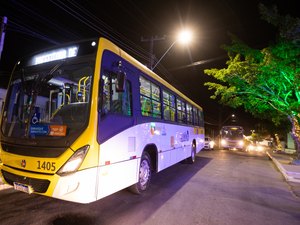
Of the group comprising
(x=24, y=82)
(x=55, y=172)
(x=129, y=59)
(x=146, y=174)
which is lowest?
(x=146, y=174)

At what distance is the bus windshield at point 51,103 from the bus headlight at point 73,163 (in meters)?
0.26

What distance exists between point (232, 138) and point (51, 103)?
24775 mm

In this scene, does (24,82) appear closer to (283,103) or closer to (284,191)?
(284,191)

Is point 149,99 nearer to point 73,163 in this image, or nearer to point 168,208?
point 168,208

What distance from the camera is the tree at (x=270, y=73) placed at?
12.0m

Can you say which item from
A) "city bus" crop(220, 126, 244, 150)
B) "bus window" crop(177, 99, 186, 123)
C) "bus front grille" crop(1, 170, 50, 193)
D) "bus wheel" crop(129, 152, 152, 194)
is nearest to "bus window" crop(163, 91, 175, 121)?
"bus window" crop(177, 99, 186, 123)

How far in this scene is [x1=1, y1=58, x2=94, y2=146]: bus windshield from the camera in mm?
4059

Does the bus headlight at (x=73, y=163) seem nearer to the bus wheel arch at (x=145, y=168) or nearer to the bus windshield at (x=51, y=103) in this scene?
the bus windshield at (x=51, y=103)

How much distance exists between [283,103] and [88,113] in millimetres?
14055

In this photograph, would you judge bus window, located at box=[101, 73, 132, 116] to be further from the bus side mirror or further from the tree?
the tree

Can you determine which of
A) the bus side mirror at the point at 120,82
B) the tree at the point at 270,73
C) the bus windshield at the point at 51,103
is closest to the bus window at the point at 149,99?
the bus side mirror at the point at 120,82

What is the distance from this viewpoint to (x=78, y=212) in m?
4.57

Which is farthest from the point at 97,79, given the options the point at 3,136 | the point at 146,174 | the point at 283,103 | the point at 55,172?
the point at 283,103

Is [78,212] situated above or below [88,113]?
below
